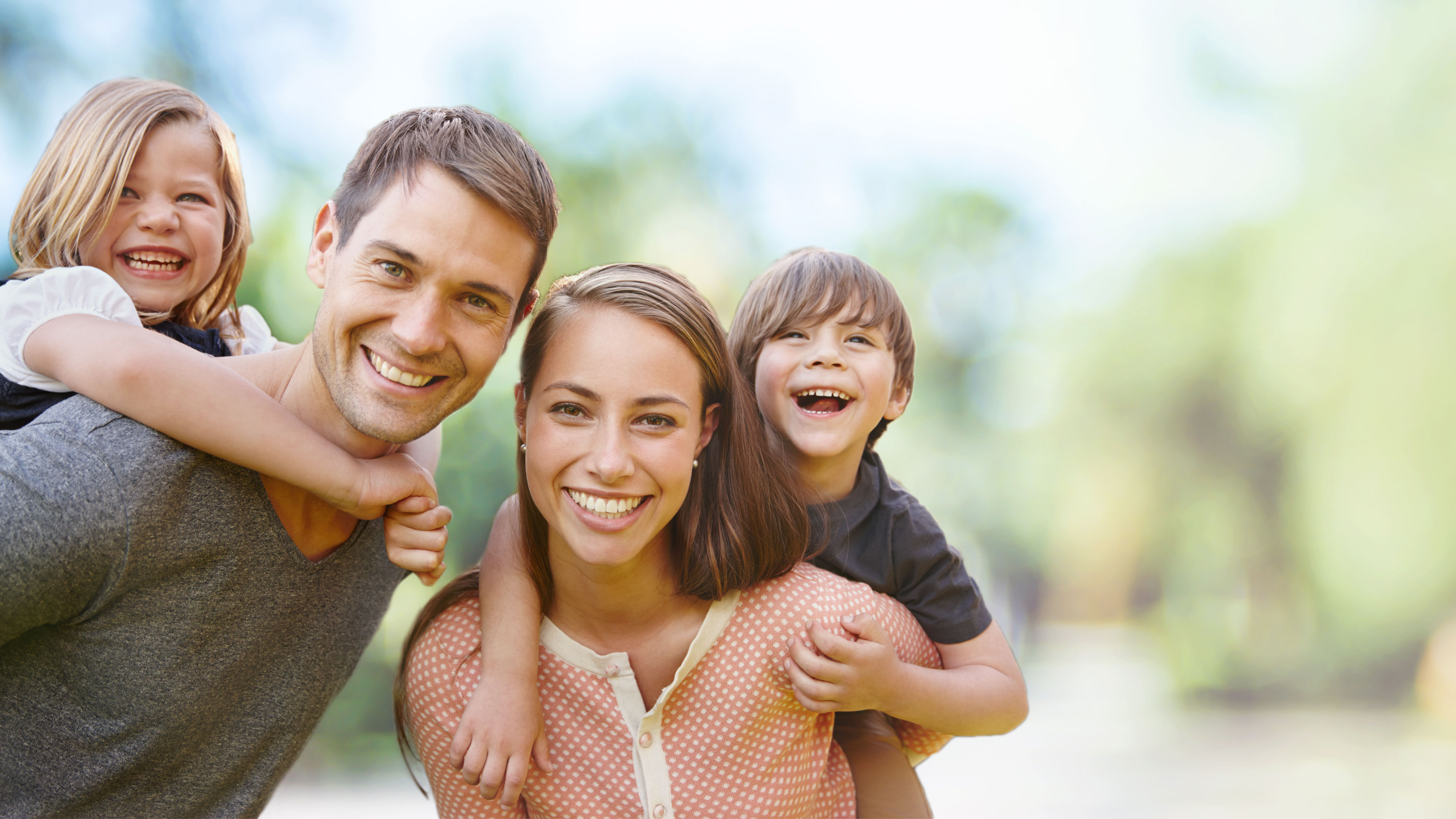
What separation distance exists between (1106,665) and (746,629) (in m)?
6.40

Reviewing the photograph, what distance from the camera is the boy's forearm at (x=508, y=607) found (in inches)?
61.7

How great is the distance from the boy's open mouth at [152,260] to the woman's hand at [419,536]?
0.66 m

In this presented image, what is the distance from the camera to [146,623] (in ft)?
4.80

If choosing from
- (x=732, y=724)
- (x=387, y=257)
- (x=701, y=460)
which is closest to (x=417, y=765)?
(x=732, y=724)

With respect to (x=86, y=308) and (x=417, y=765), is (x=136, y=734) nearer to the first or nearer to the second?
(x=417, y=765)

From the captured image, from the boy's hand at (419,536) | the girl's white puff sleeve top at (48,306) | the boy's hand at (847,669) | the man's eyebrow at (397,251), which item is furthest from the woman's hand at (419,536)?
the boy's hand at (847,669)

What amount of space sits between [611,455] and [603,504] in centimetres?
9

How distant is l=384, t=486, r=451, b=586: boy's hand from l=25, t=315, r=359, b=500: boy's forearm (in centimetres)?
11

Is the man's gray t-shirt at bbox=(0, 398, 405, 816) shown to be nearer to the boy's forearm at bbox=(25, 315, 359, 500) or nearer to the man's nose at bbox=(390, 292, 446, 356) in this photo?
the boy's forearm at bbox=(25, 315, 359, 500)

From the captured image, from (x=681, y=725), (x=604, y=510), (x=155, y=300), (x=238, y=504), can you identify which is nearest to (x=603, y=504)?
(x=604, y=510)

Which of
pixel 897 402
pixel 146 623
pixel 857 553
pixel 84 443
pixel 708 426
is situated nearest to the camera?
pixel 84 443

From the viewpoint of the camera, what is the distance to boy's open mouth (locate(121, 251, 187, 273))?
178 cm

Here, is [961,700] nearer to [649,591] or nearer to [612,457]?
[649,591]

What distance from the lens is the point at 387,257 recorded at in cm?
146
